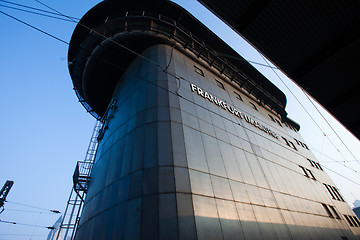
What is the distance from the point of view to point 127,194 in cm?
744

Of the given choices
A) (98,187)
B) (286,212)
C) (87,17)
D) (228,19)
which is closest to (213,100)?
(228,19)

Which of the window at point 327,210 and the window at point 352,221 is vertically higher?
the window at point 327,210

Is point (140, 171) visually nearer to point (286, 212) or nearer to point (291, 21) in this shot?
point (291, 21)

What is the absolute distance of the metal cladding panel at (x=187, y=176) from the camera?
6.80 m

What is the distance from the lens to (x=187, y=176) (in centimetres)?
771

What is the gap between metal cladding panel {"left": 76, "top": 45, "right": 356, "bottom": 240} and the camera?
22.3ft

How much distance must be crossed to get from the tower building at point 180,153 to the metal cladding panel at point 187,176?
5cm

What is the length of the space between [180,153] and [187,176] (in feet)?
3.98

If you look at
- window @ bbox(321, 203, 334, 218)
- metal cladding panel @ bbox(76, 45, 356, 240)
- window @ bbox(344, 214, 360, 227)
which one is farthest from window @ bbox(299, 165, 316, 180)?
window @ bbox(344, 214, 360, 227)

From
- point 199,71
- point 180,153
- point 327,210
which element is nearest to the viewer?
point 180,153

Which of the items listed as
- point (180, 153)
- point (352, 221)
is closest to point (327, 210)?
point (352, 221)

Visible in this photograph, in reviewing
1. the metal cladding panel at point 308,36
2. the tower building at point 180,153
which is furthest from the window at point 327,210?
the metal cladding panel at point 308,36

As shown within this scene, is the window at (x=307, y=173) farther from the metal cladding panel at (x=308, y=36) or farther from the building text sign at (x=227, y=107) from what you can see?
the metal cladding panel at (x=308, y=36)

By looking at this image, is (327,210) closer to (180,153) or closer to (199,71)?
(180,153)
